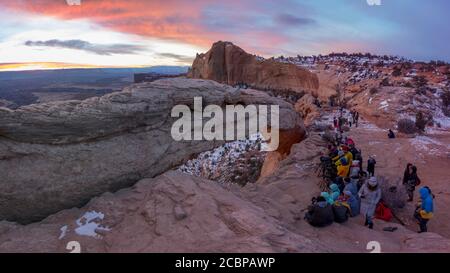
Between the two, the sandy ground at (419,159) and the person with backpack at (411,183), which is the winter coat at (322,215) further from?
the person with backpack at (411,183)

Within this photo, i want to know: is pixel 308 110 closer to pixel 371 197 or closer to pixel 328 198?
pixel 371 197

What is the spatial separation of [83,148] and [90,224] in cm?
193

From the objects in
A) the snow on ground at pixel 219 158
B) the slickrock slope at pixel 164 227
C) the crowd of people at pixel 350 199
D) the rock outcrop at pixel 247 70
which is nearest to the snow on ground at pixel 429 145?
the crowd of people at pixel 350 199

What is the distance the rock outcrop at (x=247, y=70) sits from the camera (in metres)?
46.3

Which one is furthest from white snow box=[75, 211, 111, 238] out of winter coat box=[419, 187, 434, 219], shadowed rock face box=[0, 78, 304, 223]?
winter coat box=[419, 187, 434, 219]

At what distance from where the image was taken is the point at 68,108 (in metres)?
8.21

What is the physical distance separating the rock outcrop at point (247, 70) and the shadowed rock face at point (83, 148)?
37289mm

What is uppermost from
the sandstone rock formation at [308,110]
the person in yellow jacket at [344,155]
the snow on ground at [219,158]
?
the sandstone rock formation at [308,110]

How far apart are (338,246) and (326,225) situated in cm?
120

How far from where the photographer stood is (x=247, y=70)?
5059 cm

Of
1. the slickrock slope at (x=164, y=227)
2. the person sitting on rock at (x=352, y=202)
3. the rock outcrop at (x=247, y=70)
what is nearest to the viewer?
the slickrock slope at (x=164, y=227)

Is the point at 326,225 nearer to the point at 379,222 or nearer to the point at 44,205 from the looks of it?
the point at 379,222

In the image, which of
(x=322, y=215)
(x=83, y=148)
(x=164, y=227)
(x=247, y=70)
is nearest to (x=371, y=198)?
(x=322, y=215)

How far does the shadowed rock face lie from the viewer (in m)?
7.48
